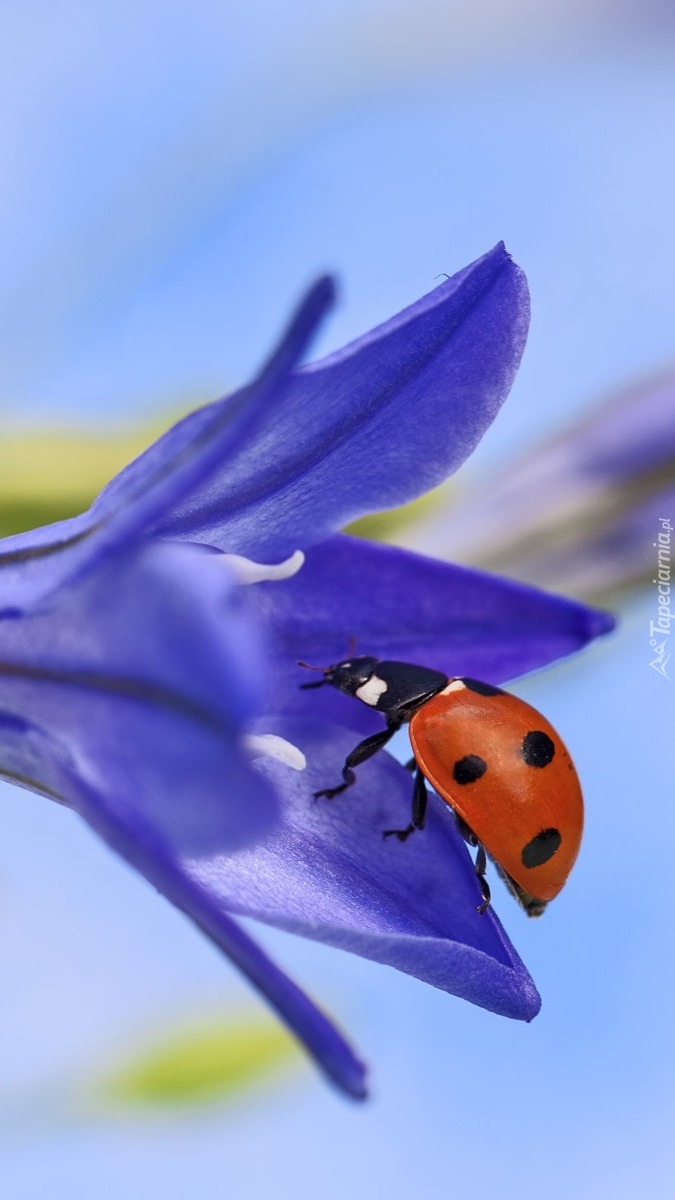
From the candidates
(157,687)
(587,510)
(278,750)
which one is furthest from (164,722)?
(587,510)

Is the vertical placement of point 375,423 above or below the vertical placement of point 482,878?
above

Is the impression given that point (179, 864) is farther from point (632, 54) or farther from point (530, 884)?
point (632, 54)

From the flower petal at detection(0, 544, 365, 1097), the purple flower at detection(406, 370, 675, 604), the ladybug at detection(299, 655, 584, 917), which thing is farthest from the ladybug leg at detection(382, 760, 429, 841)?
the purple flower at detection(406, 370, 675, 604)

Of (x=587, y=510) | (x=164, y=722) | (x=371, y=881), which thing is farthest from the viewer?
(x=587, y=510)

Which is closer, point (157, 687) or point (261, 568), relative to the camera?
point (157, 687)

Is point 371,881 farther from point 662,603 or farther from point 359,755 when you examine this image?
point 662,603

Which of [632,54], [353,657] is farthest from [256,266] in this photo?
[353,657]

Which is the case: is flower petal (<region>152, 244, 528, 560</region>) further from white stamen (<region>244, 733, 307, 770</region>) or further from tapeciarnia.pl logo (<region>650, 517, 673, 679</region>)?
tapeciarnia.pl logo (<region>650, 517, 673, 679</region>)
